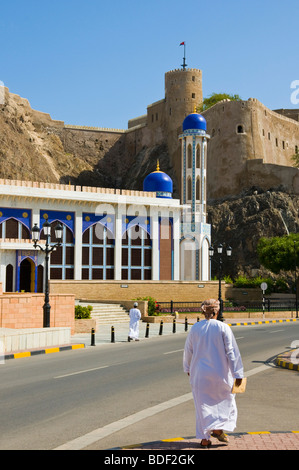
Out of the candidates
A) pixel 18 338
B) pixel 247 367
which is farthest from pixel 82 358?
pixel 247 367

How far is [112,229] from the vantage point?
4197 cm

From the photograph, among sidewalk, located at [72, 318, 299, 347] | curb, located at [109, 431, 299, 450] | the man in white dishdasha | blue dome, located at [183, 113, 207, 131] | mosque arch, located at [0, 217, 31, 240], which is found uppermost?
blue dome, located at [183, 113, 207, 131]

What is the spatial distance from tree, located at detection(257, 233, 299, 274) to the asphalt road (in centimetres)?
3644

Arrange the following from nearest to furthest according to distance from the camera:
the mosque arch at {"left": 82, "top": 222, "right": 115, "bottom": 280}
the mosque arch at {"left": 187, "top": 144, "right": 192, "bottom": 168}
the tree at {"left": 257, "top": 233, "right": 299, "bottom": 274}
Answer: the mosque arch at {"left": 82, "top": 222, "right": 115, "bottom": 280}
the mosque arch at {"left": 187, "top": 144, "right": 192, "bottom": 168}
the tree at {"left": 257, "top": 233, "right": 299, "bottom": 274}

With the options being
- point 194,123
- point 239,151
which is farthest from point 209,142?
point 194,123

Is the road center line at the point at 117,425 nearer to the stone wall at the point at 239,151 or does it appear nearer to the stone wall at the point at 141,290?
the stone wall at the point at 141,290

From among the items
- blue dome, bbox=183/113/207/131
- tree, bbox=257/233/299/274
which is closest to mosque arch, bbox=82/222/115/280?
blue dome, bbox=183/113/207/131

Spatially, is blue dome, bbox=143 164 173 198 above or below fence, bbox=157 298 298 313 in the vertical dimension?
above

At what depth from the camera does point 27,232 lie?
38.7 m

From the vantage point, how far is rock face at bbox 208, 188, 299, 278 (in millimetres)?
67125

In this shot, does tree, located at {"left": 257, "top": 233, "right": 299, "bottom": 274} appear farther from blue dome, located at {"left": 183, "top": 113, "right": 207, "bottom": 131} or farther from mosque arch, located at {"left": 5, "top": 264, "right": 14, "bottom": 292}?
mosque arch, located at {"left": 5, "top": 264, "right": 14, "bottom": 292}
